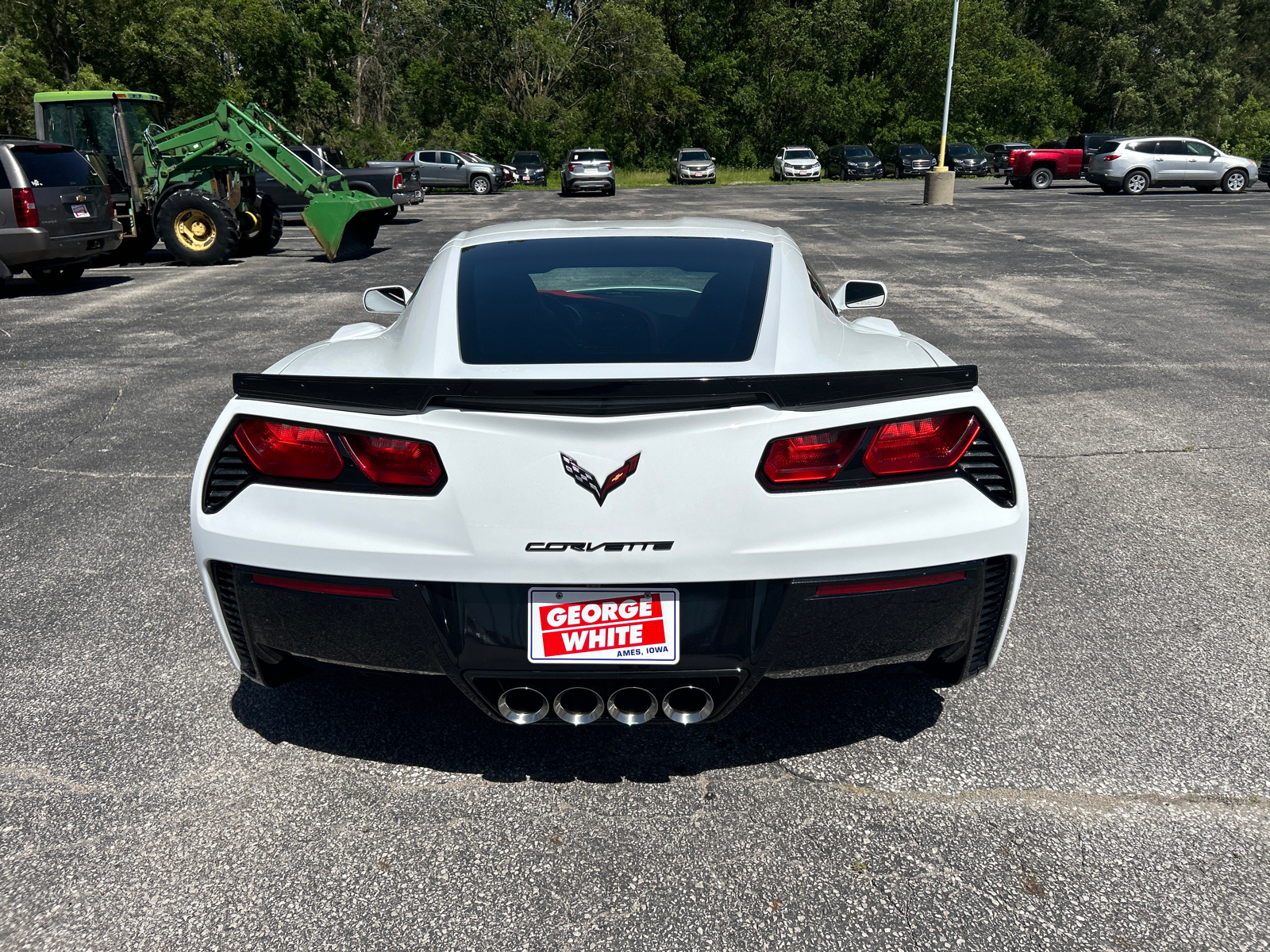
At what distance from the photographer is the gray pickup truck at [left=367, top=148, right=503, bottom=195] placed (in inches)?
1516

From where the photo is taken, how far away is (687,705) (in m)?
2.46

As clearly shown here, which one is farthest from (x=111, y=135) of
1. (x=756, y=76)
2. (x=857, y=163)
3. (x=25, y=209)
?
(x=756, y=76)

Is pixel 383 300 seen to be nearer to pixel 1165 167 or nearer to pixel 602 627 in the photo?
pixel 602 627

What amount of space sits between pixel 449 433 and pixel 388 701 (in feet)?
3.76

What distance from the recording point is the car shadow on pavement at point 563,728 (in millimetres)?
2779

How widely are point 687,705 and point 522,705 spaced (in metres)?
0.40

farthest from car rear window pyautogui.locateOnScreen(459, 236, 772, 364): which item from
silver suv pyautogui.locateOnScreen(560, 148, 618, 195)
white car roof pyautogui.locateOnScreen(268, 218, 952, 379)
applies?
silver suv pyautogui.locateOnScreen(560, 148, 618, 195)

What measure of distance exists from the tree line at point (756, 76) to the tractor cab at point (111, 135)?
31.1 m

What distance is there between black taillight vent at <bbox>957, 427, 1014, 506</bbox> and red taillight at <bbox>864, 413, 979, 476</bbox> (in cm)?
3

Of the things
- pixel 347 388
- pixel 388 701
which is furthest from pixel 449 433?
pixel 388 701

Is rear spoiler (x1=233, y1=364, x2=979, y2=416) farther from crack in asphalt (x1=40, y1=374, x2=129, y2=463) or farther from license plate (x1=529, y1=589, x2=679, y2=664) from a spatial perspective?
crack in asphalt (x1=40, y1=374, x2=129, y2=463)

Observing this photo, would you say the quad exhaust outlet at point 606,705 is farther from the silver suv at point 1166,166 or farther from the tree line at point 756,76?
the tree line at point 756,76

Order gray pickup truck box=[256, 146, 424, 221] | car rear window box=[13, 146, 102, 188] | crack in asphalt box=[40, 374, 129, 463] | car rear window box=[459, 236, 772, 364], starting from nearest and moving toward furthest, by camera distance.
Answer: car rear window box=[459, 236, 772, 364] < crack in asphalt box=[40, 374, 129, 463] < car rear window box=[13, 146, 102, 188] < gray pickup truck box=[256, 146, 424, 221]

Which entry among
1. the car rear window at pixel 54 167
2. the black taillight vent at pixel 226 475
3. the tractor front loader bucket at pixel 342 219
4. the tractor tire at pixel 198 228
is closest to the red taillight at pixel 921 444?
the black taillight vent at pixel 226 475
